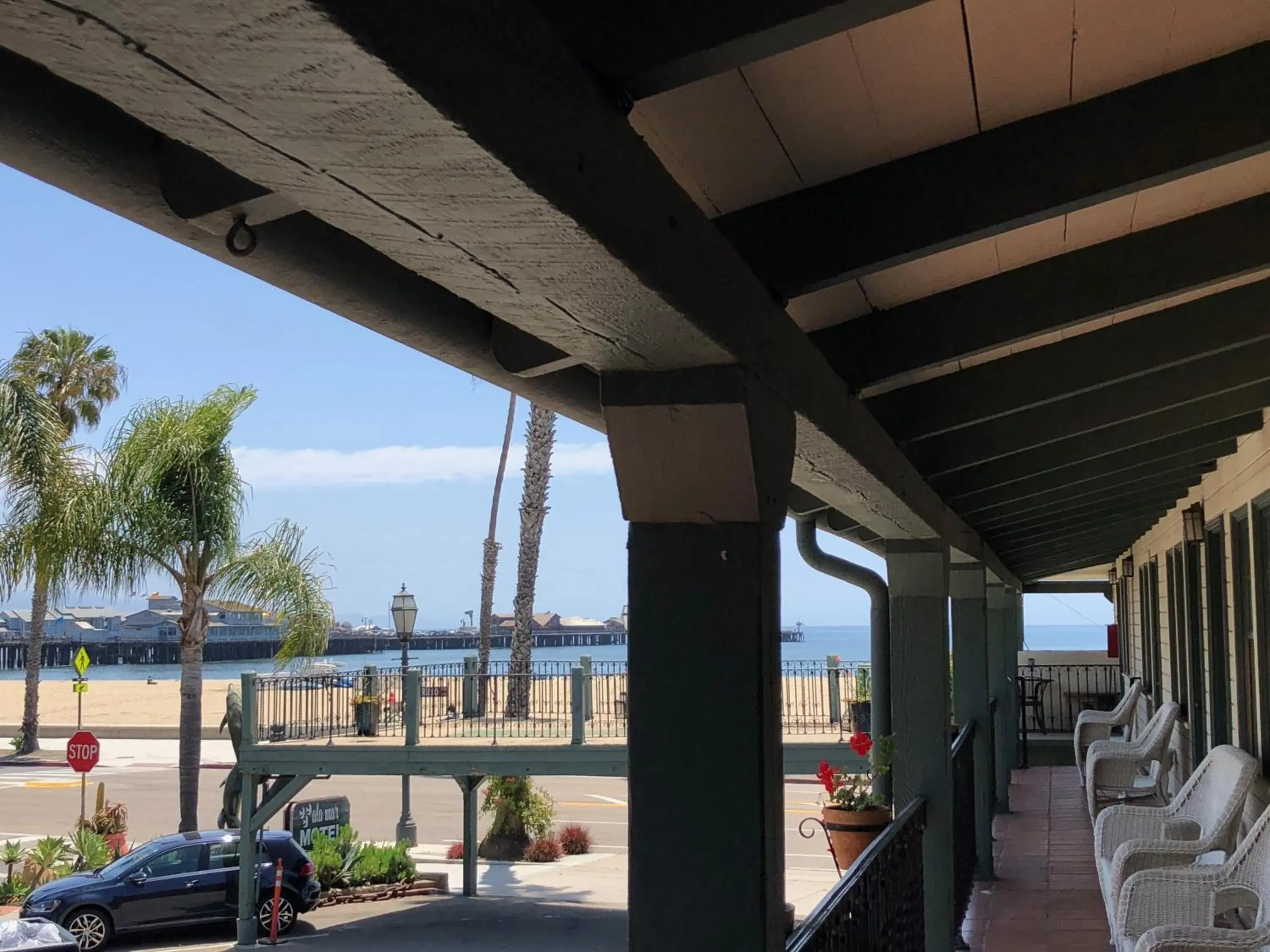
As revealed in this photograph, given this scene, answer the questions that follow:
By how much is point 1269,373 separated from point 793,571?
618cm

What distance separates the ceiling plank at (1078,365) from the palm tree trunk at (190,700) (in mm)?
14020

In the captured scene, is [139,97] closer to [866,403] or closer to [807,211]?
[807,211]

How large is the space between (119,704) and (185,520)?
3481cm

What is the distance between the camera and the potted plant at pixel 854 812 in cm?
680

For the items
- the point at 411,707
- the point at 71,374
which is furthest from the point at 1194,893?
the point at 71,374

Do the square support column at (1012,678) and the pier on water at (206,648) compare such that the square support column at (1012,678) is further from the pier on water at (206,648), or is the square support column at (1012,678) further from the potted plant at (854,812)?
the pier on water at (206,648)

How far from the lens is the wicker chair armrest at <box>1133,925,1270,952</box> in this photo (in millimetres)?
3393

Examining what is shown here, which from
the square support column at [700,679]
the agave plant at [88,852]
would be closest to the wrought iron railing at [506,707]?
the agave plant at [88,852]

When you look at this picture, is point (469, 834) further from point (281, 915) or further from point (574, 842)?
point (574, 842)

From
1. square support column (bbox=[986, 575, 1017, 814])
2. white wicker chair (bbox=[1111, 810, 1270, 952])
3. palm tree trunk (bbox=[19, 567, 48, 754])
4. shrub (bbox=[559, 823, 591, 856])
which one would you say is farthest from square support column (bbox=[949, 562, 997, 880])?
palm tree trunk (bbox=[19, 567, 48, 754])

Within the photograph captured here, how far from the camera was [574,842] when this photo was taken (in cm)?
1761

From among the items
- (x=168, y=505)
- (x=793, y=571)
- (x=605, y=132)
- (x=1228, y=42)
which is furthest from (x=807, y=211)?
(x=168, y=505)

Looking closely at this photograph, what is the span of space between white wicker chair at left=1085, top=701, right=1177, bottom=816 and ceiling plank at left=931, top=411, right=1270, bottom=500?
309cm

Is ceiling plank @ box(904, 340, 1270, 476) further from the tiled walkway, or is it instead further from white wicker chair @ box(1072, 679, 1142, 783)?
white wicker chair @ box(1072, 679, 1142, 783)
